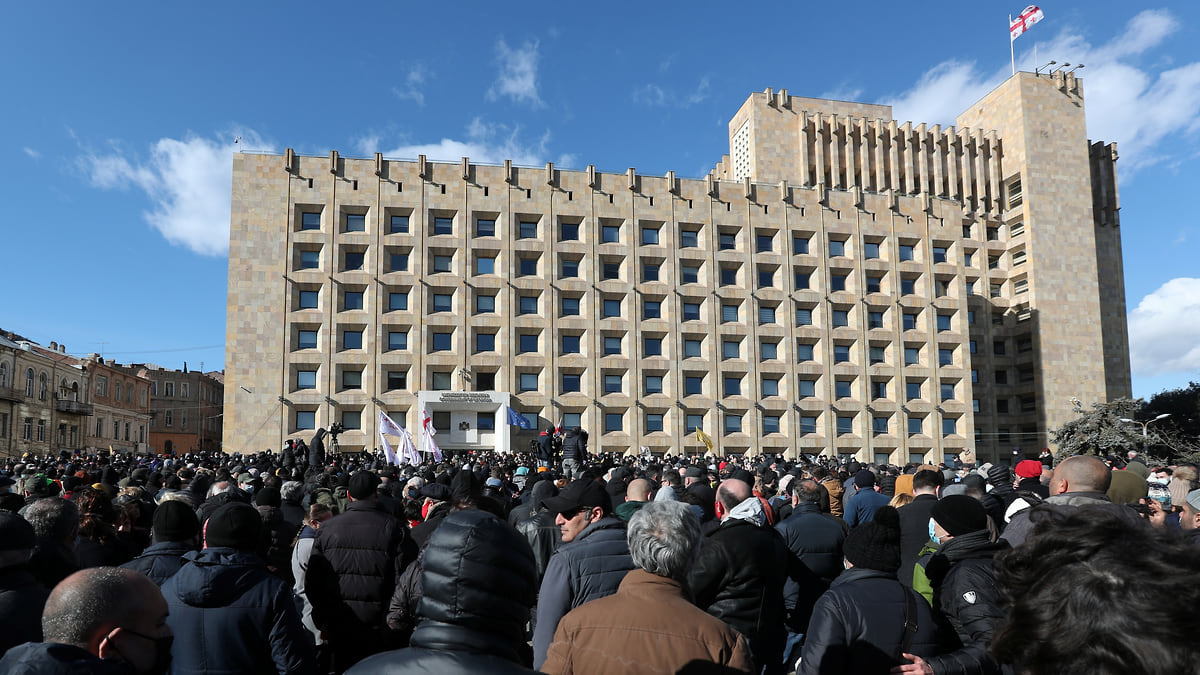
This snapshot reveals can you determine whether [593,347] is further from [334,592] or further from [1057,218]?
[334,592]

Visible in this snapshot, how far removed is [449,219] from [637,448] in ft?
59.4

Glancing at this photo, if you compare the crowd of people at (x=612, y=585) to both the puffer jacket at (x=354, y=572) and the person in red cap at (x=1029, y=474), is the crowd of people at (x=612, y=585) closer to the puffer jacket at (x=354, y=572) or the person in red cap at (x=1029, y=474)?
the puffer jacket at (x=354, y=572)

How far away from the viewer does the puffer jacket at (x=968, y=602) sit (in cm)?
385

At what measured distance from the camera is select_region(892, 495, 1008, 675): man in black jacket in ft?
12.6

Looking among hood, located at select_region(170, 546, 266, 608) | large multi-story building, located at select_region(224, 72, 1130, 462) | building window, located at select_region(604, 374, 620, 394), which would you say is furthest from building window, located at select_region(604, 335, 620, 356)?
hood, located at select_region(170, 546, 266, 608)

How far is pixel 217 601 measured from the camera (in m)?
3.99

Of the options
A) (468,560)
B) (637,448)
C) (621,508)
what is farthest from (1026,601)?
(637,448)

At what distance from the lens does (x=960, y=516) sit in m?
4.50

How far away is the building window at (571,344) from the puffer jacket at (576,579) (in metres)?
44.6

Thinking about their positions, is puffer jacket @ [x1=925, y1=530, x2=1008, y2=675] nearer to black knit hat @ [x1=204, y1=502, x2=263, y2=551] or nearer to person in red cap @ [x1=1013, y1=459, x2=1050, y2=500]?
black knit hat @ [x1=204, y1=502, x2=263, y2=551]

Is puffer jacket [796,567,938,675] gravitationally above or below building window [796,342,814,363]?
below

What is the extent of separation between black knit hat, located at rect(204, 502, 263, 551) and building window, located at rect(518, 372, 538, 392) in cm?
4350

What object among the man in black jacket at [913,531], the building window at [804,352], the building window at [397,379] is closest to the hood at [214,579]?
the man in black jacket at [913,531]

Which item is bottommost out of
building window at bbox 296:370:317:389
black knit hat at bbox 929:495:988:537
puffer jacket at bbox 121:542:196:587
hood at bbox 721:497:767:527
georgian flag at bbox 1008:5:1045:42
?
→ puffer jacket at bbox 121:542:196:587
